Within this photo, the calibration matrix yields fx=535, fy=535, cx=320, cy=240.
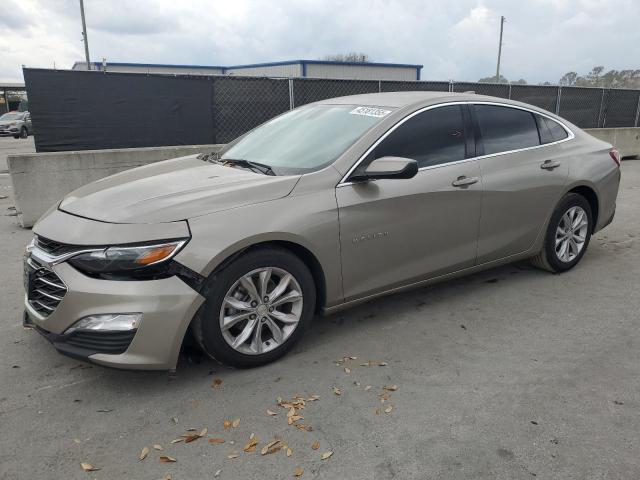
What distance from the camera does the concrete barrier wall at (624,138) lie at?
14.0m

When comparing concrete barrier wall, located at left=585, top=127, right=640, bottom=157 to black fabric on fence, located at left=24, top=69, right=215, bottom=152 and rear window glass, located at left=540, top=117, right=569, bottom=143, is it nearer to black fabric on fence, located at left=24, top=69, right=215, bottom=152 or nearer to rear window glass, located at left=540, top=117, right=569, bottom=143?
rear window glass, located at left=540, top=117, right=569, bottom=143

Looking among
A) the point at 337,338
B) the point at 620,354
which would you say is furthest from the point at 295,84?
the point at 620,354

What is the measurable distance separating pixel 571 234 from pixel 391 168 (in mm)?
2528

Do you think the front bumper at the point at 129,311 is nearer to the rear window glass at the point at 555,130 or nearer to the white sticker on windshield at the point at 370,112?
the white sticker on windshield at the point at 370,112

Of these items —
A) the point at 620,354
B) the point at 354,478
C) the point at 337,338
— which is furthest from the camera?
the point at 337,338

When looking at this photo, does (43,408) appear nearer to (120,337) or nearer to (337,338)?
(120,337)

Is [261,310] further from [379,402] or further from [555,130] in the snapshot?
[555,130]

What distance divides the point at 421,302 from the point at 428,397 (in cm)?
146

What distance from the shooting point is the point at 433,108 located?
13.4ft

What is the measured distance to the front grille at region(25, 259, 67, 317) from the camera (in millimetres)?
2986

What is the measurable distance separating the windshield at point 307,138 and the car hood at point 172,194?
260 millimetres

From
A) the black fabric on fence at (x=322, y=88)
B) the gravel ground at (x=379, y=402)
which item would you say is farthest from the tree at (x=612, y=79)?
the gravel ground at (x=379, y=402)

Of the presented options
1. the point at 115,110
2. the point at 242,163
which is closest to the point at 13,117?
the point at 115,110

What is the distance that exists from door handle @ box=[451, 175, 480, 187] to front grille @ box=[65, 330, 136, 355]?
2521 mm
